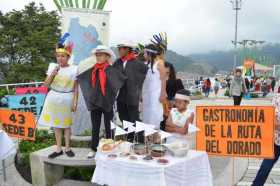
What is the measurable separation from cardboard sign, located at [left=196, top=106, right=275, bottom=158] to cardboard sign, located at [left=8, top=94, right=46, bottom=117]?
4.36 meters

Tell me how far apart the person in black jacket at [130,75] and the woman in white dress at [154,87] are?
268mm

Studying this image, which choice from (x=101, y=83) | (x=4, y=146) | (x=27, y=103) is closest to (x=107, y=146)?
(x=101, y=83)

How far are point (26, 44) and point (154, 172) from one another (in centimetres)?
2549

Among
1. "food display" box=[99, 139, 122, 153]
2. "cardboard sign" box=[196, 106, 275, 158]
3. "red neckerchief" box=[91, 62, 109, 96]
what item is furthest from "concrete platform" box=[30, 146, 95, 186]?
"cardboard sign" box=[196, 106, 275, 158]

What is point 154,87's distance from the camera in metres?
5.68

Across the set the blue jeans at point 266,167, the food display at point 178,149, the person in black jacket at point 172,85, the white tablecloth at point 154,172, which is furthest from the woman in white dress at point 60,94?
the blue jeans at point 266,167

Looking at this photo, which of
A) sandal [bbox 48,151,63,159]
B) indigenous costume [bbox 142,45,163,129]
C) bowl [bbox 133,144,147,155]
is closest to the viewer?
bowl [bbox 133,144,147,155]

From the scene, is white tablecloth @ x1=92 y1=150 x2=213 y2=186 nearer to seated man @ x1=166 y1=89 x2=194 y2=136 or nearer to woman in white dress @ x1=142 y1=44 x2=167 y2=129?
seated man @ x1=166 y1=89 x2=194 y2=136

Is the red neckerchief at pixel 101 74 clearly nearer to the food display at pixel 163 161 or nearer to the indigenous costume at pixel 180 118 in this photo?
the indigenous costume at pixel 180 118

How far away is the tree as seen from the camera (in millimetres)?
26484

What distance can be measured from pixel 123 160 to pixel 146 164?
0.31 metres

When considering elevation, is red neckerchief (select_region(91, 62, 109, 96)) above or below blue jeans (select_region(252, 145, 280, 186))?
above

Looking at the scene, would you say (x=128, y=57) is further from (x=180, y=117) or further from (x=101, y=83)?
(x=180, y=117)

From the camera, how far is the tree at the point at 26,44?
2648cm
